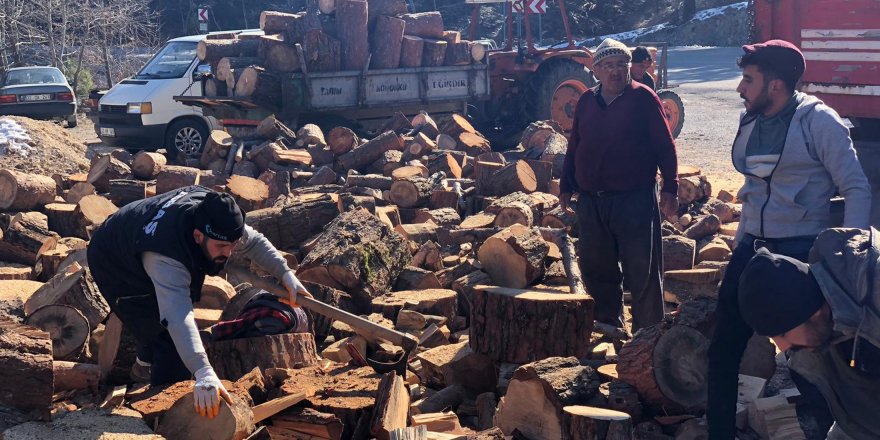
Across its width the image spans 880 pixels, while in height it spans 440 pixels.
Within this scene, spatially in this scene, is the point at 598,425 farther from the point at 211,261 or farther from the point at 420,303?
the point at 420,303

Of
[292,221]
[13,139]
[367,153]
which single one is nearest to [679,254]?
[292,221]

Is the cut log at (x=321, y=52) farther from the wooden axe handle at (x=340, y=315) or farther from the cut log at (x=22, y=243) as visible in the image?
the wooden axe handle at (x=340, y=315)

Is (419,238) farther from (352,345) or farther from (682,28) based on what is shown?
(682,28)

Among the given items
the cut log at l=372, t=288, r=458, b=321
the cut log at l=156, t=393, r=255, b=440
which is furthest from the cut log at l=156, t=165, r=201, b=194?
the cut log at l=156, t=393, r=255, b=440

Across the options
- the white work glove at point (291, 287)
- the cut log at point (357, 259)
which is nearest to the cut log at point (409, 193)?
the cut log at point (357, 259)

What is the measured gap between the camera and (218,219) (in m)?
3.88

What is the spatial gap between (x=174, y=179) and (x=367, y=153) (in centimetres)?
233

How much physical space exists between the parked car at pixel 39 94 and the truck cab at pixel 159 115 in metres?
6.31

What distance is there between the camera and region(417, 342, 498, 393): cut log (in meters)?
4.75

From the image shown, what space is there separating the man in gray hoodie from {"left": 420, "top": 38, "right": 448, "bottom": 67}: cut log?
900cm

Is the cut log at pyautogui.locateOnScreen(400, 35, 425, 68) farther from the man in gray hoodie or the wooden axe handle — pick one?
the man in gray hoodie

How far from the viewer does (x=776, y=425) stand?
3859mm

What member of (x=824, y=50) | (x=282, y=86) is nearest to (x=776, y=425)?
(x=824, y=50)

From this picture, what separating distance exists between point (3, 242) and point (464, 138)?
5.88 meters
